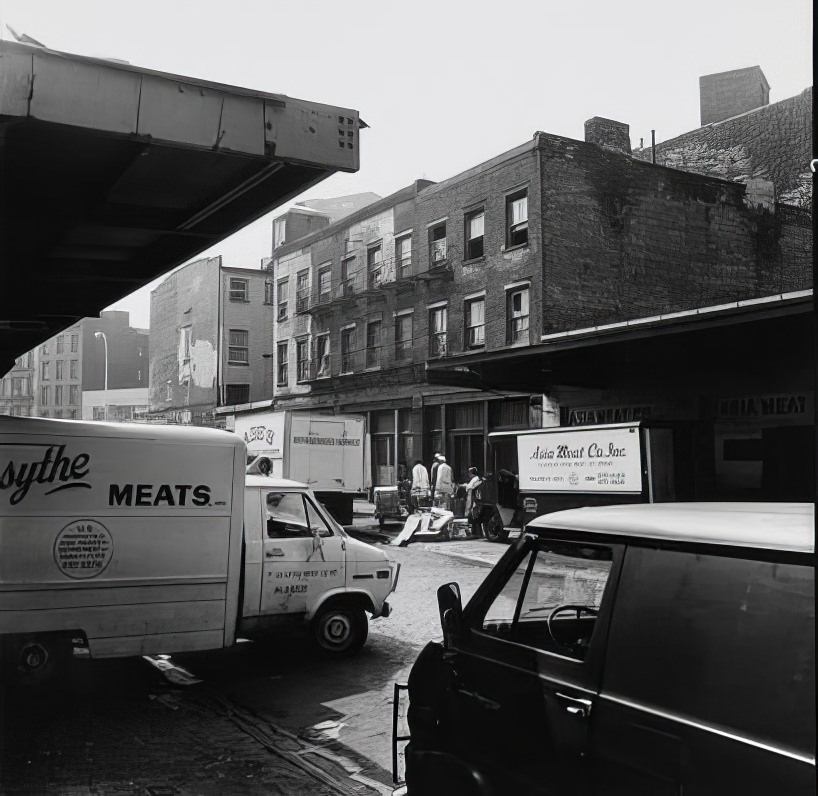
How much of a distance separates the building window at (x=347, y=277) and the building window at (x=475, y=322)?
752 centimetres

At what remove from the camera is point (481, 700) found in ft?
11.4

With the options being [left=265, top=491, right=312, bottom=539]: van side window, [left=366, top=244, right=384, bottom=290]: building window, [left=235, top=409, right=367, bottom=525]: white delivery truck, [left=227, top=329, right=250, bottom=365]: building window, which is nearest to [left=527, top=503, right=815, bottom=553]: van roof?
[left=265, top=491, right=312, bottom=539]: van side window

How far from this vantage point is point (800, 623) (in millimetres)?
2398

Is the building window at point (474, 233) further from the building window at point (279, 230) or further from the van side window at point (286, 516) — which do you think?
the van side window at point (286, 516)

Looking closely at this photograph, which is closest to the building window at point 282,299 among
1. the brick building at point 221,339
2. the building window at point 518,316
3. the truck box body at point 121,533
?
the brick building at point 221,339

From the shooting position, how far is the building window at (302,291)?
39.1 meters

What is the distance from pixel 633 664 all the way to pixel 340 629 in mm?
6214

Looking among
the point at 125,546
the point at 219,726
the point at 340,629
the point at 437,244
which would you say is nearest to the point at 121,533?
the point at 125,546

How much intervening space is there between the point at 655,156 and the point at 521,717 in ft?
110

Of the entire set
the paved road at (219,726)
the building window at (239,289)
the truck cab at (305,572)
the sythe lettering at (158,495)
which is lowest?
the paved road at (219,726)

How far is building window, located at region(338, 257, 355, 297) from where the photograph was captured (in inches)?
1405

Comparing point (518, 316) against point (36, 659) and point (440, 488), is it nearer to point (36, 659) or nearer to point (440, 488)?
point (440, 488)

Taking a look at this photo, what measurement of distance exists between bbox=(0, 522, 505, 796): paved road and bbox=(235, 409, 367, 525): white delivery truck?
1420cm

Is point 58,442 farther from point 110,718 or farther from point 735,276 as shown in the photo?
point 735,276
